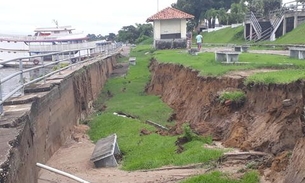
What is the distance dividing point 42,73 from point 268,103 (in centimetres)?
722

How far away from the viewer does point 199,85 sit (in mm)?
16219

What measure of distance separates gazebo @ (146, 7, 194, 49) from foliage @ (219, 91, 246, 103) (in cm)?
3040

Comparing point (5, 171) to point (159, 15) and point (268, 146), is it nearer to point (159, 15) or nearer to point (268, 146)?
point (268, 146)

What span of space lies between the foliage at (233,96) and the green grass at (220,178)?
3999 millimetres

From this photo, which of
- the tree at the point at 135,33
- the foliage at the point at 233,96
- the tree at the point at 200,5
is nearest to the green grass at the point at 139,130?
the foliage at the point at 233,96

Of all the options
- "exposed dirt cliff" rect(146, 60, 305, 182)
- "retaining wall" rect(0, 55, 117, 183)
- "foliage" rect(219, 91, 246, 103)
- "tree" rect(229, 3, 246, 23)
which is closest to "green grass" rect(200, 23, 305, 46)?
"tree" rect(229, 3, 246, 23)

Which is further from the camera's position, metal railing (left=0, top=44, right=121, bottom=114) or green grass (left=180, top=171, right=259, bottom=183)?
metal railing (left=0, top=44, right=121, bottom=114)

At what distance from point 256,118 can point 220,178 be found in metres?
3.18

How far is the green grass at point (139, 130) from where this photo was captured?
34.5ft

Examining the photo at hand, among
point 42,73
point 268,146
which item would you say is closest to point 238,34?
point 42,73

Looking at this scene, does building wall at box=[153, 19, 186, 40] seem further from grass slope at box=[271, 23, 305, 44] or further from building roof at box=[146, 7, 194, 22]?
grass slope at box=[271, 23, 305, 44]

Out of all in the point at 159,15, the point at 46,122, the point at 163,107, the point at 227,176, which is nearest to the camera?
the point at 227,176

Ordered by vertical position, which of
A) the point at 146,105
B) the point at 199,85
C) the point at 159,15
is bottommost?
the point at 146,105

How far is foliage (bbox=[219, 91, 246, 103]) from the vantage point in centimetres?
1200
